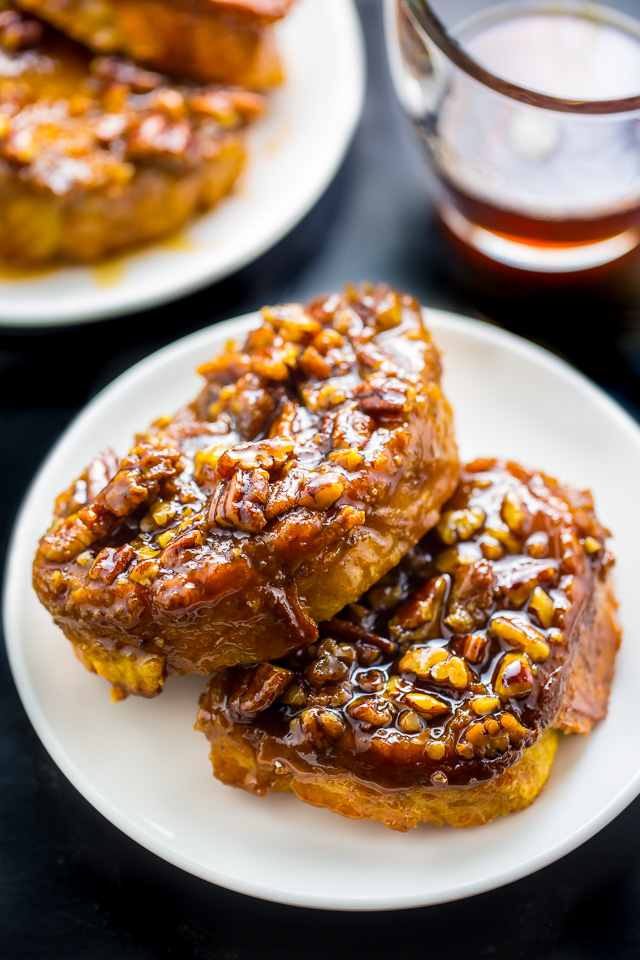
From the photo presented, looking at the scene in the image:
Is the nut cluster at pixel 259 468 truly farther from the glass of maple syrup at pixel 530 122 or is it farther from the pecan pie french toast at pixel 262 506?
the glass of maple syrup at pixel 530 122

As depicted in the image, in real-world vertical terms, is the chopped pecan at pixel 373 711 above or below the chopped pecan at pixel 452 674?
below

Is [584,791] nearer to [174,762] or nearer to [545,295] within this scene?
[174,762]

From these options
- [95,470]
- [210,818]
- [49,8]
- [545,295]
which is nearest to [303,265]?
[545,295]

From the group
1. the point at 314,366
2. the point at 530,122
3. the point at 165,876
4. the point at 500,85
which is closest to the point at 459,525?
the point at 314,366

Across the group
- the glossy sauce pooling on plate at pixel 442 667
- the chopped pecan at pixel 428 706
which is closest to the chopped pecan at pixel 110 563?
the glossy sauce pooling on plate at pixel 442 667

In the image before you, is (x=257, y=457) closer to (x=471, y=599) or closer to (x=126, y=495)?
(x=126, y=495)
